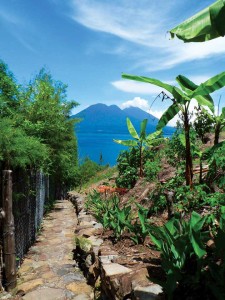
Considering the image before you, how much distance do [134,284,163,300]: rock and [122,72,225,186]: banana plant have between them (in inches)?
110

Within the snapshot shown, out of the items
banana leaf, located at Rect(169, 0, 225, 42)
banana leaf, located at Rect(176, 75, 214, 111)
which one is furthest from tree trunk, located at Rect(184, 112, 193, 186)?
banana leaf, located at Rect(169, 0, 225, 42)

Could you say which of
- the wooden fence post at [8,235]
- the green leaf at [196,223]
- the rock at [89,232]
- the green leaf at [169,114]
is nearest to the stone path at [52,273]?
the wooden fence post at [8,235]

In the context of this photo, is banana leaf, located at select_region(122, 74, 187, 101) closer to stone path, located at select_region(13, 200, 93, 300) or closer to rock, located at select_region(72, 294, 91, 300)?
stone path, located at select_region(13, 200, 93, 300)

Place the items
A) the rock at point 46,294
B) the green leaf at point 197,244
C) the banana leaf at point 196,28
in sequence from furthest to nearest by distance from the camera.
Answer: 1. the rock at point 46,294
2. the banana leaf at point 196,28
3. the green leaf at point 197,244

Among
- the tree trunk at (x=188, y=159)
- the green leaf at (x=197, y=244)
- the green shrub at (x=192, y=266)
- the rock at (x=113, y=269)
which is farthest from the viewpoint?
the tree trunk at (x=188, y=159)

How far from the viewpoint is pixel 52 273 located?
531cm

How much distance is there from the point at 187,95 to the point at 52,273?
3883 mm

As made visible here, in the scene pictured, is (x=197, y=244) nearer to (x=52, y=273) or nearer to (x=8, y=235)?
(x=8, y=235)

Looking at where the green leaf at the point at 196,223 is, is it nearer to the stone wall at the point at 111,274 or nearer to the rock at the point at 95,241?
the stone wall at the point at 111,274

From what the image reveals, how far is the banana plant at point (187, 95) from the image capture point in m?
5.36

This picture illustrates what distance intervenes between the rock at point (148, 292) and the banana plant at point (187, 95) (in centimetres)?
280

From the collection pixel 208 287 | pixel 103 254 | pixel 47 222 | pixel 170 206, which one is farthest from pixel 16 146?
pixel 47 222

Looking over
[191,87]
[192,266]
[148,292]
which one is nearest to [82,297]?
[148,292]

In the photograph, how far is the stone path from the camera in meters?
4.50
